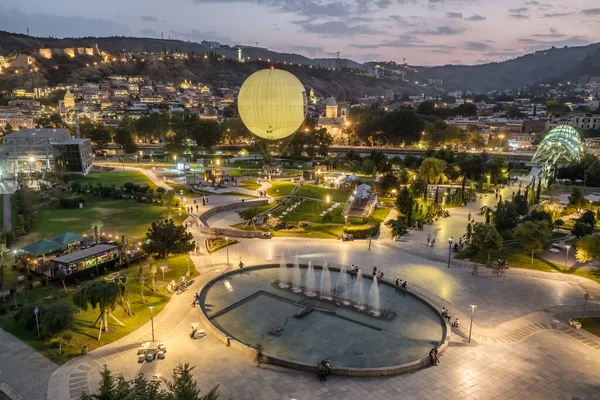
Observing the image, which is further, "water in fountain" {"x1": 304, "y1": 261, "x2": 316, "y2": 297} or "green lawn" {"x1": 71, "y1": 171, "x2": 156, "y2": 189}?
"green lawn" {"x1": 71, "y1": 171, "x2": 156, "y2": 189}

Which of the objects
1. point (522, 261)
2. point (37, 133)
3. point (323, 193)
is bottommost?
point (522, 261)

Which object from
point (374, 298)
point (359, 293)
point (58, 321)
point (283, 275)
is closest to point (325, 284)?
point (359, 293)

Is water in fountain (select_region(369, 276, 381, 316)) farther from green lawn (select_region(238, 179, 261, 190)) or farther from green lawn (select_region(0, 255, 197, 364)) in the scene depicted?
green lawn (select_region(238, 179, 261, 190))

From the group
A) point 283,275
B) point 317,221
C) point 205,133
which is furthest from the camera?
point 205,133

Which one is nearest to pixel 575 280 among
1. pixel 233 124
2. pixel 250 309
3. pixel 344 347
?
pixel 344 347

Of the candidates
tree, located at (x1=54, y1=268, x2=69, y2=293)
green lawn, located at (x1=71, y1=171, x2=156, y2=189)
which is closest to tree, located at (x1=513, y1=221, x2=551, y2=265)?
tree, located at (x1=54, y1=268, x2=69, y2=293)

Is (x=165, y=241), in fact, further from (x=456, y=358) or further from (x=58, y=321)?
(x=456, y=358)

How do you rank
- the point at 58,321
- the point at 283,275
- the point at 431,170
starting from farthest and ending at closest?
the point at 431,170 → the point at 283,275 → the point at 58,321
